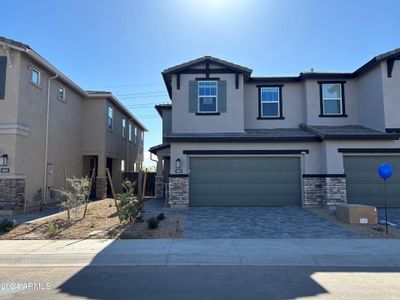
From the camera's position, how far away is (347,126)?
15.9m

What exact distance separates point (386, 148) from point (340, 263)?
30.6 ft

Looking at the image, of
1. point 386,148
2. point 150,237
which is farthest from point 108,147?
point 386,148

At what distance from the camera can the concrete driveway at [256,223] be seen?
8992mm

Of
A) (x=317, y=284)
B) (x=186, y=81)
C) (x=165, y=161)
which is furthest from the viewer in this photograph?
(x=165, y=161)

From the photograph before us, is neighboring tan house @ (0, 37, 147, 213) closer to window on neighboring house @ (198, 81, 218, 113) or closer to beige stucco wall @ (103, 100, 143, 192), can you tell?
beige stucco wall @ (103, 100, 143, 192)

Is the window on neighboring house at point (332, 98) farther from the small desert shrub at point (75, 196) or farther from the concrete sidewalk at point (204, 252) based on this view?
the small desert shrub at point (75, 196)

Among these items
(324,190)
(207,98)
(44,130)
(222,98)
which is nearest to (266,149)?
(324,190)

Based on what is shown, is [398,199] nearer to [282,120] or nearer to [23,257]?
[282,120]

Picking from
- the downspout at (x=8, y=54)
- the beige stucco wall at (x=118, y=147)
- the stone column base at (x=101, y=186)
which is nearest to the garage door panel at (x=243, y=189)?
the stone column base at (x=101, y=186)

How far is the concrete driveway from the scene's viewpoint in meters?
8.99

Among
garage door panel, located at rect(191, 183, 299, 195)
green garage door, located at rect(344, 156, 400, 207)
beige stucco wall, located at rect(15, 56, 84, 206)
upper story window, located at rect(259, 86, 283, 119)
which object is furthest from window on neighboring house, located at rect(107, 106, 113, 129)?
green garage door, located at rect(344, 156, 400, 207)

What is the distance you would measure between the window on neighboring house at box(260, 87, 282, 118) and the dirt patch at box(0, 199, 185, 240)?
26.6 ft

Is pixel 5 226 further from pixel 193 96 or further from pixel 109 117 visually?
pixel 109 117

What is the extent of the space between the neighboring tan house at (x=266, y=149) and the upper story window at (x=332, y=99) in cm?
108
